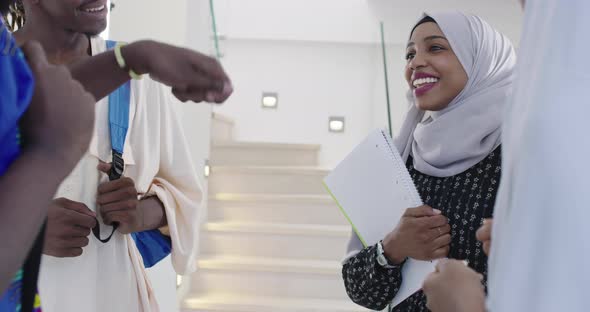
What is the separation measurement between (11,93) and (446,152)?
41.8 inches

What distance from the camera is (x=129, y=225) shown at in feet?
4.47

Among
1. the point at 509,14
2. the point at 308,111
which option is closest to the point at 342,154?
the point at 308,111

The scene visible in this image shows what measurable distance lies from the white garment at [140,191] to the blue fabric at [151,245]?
32 millimetres

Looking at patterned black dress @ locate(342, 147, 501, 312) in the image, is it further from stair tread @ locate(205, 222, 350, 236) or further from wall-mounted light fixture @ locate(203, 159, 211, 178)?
wall-mounted light fixture @ locate(203, 159, 211, 178)

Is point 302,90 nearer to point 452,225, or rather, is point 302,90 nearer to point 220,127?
point 220,127

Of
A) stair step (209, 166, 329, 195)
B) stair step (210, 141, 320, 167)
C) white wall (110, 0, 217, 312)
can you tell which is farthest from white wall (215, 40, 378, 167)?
white wall (110, 0, 217, 312)

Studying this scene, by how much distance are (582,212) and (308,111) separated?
20.0ft

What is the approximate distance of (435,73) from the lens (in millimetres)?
1494

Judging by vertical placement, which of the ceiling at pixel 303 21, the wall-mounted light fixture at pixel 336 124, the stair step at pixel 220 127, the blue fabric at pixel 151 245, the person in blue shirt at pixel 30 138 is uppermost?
the ceiling at pixel 303 21

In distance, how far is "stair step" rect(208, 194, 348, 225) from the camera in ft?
13.8

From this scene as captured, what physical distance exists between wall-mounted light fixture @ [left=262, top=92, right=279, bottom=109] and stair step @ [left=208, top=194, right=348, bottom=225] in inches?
99.0

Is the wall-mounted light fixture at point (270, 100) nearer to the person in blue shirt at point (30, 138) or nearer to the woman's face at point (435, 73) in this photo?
the woman's face at point (435, 73)

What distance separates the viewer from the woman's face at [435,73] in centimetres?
148

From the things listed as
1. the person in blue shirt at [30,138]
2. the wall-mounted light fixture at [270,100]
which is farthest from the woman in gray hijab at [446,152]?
the wall-mounted light fixture at [270,100]
